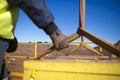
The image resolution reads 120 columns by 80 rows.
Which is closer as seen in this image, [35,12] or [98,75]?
[35,12]

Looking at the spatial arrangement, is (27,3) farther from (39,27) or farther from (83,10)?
(83,10)

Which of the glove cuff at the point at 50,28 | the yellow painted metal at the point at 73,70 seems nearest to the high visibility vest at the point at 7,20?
the glove cuff at the point at 50,28

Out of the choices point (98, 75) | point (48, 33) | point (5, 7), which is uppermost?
point (5, 7)

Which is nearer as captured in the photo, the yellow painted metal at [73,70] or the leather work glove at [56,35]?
the leather work glove at [56,35]

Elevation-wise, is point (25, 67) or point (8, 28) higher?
point (8, 28)

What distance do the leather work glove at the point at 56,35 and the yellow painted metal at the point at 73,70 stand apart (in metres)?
0.23

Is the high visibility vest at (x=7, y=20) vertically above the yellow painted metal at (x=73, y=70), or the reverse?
the high visibility vest at (x=7, y=20)

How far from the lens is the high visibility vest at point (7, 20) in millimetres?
990

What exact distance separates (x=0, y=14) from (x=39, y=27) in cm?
17

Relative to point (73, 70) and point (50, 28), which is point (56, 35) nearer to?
point (50, 28)

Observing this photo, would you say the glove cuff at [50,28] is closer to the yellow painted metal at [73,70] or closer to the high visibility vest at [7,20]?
the high visibility vest at [7,20]

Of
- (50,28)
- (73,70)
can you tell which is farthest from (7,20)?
(73,70)

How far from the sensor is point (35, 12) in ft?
3.25

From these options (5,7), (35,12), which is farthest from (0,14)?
(35,12)
